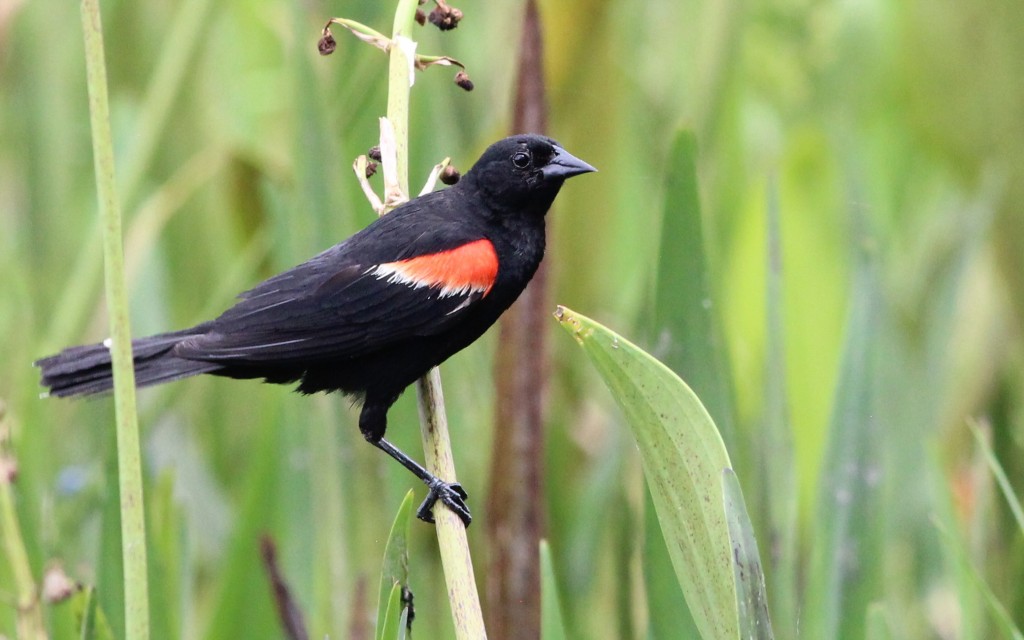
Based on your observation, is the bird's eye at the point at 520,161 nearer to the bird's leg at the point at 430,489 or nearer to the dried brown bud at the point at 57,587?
the bird's leg at the point at 430,489

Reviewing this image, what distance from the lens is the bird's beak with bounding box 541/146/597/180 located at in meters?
1.85

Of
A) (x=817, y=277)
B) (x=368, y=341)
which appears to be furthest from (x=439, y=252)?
(x=817, y=277)

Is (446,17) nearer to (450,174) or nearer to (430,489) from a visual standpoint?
(450,174)

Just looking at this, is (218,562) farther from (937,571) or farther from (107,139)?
(107,139)

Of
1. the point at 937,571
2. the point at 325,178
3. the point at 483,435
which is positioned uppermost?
the point at 325,178

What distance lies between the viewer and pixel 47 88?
3055 mm

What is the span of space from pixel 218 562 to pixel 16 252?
3.37 ft

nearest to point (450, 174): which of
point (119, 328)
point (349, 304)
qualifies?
point (349, 304)

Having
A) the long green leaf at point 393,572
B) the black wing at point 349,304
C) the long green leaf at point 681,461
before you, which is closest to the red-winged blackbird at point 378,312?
the black wing at point 349,304

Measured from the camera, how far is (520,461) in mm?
1774

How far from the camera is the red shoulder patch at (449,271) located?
1.79 metres

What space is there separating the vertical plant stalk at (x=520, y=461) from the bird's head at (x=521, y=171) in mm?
76

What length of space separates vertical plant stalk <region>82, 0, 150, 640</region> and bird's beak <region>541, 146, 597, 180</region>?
94cm

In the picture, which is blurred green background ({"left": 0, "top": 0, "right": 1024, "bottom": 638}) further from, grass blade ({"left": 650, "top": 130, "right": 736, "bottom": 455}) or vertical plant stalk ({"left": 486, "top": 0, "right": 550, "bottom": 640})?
vertical plant stalk ({"left": 486, "top": 0, "right": 550, "bottom": 640})
